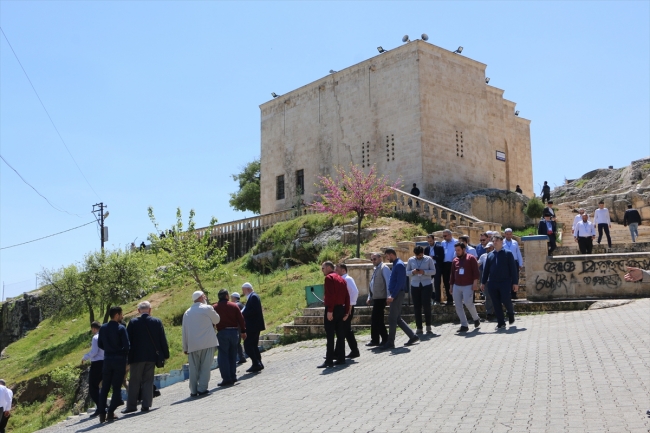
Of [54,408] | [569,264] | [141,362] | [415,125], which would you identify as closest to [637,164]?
[415,125]

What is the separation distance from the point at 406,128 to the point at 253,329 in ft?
68.2

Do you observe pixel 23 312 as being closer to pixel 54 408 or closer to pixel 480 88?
pixel 54 408

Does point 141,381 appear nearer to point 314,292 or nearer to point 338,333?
point 338,333

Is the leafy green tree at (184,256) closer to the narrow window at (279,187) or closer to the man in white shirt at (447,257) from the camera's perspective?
the man in white shirt at (447,257)

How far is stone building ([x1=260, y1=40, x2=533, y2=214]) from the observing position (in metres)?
31.6

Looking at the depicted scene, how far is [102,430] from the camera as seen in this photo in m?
9.66

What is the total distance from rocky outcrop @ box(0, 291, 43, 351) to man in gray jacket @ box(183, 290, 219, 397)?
111ft

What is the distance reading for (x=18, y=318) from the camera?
4284 centimetres

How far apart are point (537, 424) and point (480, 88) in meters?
A: 29.5

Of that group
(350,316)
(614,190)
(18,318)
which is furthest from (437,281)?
(18,318)

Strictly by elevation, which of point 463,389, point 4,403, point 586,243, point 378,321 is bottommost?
point 4,403

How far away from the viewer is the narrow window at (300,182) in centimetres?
3706

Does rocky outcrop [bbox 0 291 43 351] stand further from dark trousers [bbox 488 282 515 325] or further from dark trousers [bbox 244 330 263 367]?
dark trousers [bbox 488 282 515 325]

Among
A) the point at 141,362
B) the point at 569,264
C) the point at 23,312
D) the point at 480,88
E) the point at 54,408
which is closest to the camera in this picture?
the point at 141,362
